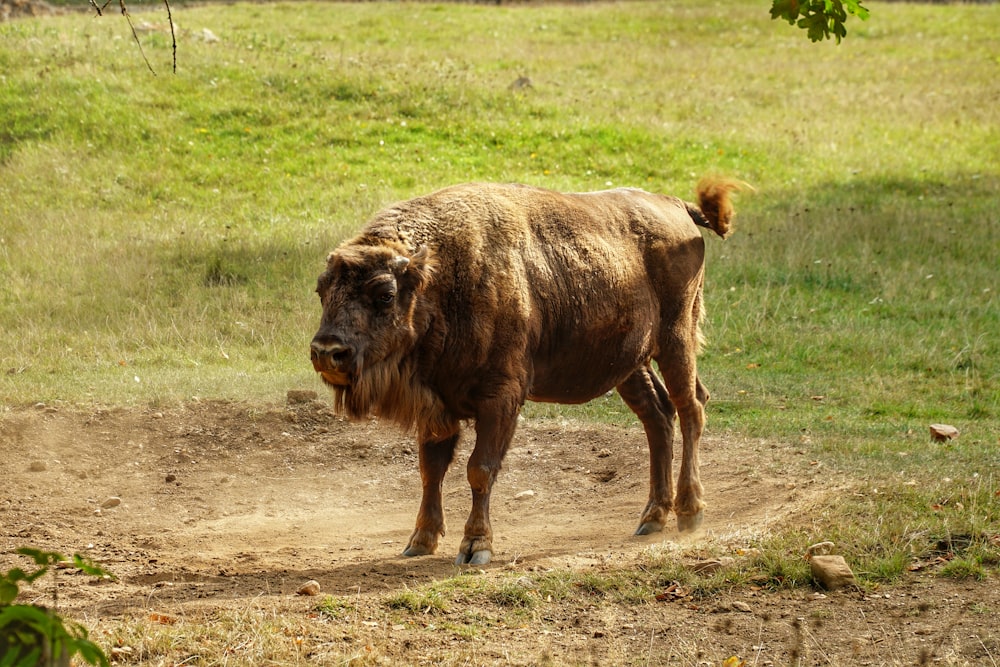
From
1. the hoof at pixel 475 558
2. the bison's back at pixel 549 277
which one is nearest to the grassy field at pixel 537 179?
the bison's back at pixel 549 277

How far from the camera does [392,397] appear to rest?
6477 millimetres

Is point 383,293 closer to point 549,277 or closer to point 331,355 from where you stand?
point 331,355

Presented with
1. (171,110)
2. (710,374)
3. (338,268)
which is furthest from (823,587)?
(171,110)

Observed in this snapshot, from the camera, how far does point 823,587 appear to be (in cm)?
577

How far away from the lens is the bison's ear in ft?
20.7

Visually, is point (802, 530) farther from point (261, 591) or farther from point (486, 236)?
point (261, 591)

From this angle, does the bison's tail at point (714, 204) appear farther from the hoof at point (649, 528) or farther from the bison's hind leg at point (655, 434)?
the hoof at point (649, 528)

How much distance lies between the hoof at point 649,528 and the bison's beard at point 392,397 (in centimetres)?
164

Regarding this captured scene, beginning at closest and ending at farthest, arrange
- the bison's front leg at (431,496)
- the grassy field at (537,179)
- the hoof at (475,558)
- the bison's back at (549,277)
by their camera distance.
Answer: the hoof at (475,558), the bison's back at (549,277), the bison's front leg at (431,496), the grassy field at (537,179)

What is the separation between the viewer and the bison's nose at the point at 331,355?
611 cm

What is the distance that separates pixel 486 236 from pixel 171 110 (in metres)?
14.9

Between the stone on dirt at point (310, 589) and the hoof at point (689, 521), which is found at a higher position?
the stone on dirt at point (310, 589)

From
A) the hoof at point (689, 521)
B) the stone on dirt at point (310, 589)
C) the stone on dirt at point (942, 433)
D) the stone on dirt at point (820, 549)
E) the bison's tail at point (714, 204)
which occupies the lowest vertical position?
the hoof at point (689, 521)

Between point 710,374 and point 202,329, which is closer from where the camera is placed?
point 710,374
